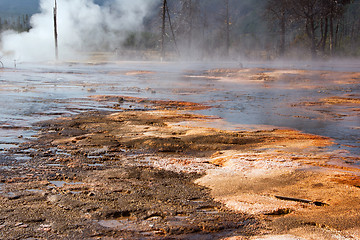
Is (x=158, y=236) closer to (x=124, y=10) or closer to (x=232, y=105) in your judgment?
(x=232, y=105)

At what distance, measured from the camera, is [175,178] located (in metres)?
4.31

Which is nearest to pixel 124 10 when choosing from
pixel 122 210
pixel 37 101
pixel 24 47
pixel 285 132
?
pixel 24 47

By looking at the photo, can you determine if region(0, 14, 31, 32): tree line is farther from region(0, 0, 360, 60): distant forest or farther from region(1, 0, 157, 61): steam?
region(0, 0, 360, 60): distant forest

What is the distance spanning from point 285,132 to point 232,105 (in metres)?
3.52

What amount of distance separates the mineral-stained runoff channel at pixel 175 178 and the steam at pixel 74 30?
97.5ft

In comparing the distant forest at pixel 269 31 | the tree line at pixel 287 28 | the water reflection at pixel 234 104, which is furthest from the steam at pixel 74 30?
the water reflection at pixel 234 104

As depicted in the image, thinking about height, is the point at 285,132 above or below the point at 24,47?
below

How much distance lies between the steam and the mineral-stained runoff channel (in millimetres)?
29731

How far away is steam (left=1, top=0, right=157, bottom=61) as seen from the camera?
124ft

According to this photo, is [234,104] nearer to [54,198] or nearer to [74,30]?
[54,198]

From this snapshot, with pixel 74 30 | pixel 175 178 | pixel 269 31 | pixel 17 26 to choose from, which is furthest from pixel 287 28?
pixel 17 26

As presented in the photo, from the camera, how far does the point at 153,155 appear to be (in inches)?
206

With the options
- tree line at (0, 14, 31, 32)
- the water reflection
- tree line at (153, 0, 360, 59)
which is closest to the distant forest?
tree line at (153, 0, 360, 59)

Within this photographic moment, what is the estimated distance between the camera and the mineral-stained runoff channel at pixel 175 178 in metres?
3.11
